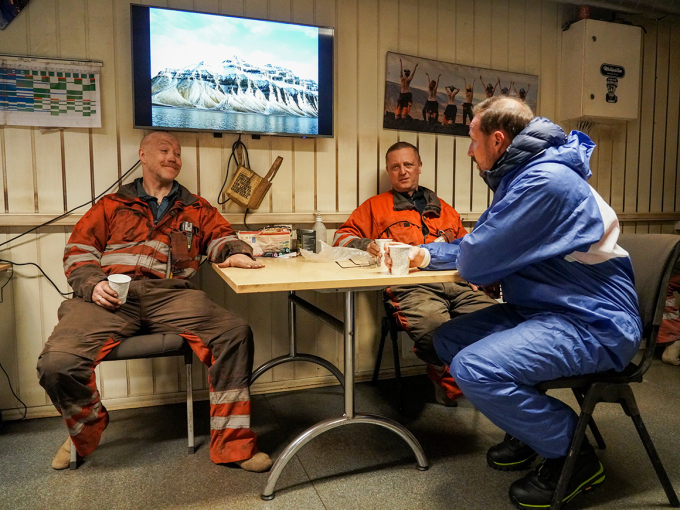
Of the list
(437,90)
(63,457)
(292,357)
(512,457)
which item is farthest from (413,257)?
(437,90)

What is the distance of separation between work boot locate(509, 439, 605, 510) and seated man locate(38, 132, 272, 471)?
3.10 feet

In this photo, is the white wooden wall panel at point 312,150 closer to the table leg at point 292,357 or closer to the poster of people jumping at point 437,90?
the poster of people jumping at point 437,90

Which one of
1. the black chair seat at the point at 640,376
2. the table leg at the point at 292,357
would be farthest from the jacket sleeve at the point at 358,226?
the black chair seat at the point at 640,376

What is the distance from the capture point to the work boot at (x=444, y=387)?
95.8 inches

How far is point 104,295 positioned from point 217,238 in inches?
22.3

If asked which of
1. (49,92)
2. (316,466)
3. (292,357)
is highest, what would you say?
(49,92)

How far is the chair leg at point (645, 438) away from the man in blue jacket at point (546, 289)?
12cm

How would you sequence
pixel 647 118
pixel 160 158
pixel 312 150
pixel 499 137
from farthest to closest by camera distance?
pixel 647 118 → pixel 312 150 → pixel 160 158 → pixel 499 137

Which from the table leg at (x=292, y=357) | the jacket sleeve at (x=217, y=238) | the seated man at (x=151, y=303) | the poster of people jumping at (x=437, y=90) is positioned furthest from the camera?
the poster of people jumping at (x=437, y=90)

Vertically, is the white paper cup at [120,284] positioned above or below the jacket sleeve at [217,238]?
below

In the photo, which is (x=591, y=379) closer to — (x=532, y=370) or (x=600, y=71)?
(x=532, y=370)

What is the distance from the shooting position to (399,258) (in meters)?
1.72

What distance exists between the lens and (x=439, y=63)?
3.08 meters

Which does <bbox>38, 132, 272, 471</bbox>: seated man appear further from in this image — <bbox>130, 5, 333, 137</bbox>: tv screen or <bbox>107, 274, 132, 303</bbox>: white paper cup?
<bbox>130, 5, 333, 137</bbox>: tv screen
